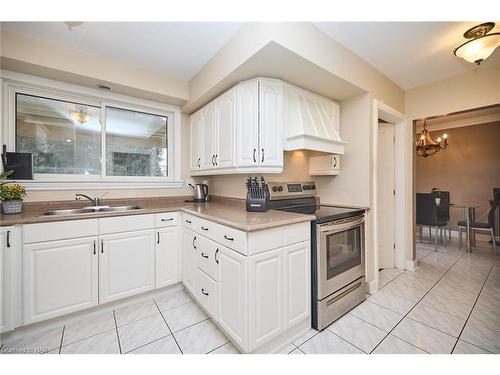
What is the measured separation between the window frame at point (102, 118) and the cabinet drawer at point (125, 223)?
2.33 ft

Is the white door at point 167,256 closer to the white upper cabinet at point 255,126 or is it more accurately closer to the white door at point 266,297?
the white upper cabinet at point 255,126

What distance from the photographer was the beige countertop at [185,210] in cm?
150

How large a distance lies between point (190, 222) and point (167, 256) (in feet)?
1.58

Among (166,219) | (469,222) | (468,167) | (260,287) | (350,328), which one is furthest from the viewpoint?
(468,167)

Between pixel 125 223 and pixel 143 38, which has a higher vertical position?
pixel 143 38

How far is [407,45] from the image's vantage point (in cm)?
194

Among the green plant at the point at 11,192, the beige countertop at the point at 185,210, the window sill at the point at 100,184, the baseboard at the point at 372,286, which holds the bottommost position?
the baseboard at the point at 372,286

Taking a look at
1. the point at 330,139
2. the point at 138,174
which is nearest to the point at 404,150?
the point at 330,139

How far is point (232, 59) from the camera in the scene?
6.00 ft

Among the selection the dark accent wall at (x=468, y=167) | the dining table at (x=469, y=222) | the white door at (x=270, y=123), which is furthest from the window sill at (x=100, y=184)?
the dark accent wall at (x=468, y=167)

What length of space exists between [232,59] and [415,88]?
2499 millimetres

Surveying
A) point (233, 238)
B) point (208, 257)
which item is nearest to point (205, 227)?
point (208, 257)

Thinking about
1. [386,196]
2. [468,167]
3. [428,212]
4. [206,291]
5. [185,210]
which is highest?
[468,167]

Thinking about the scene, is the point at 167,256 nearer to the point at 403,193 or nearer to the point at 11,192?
the point at 11,192
